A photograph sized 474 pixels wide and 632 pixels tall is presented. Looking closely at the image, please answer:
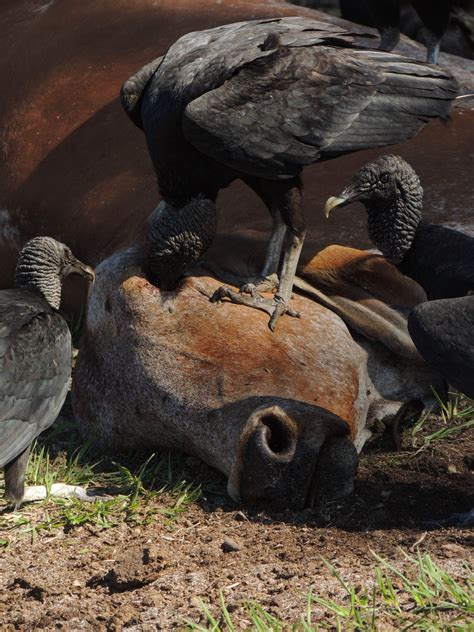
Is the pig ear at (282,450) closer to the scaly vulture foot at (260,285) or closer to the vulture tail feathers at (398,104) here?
the scaly vulture foot at (260,285)

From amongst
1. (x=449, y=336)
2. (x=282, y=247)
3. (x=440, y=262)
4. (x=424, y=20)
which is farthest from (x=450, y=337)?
(x=424, y=20)

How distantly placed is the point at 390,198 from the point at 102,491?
1.65 metres

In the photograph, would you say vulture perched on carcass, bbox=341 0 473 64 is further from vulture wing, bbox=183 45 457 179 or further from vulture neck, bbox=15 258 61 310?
vulture neck, bbox=15 258 61 310

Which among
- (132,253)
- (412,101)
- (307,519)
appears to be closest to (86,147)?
(132,253)

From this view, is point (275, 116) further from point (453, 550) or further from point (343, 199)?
point (453, 550)

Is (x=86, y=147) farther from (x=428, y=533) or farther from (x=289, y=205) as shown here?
(x=428, y=533)

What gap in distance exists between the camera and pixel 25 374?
14.0 ft

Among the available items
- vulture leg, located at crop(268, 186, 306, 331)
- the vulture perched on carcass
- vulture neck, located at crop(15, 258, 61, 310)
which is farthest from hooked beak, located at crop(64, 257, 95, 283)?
the vulture perched on carcass

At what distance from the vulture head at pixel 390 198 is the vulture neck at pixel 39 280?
3.94 ft

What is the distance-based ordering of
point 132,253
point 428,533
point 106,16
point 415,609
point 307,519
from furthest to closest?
point 106,16, point 132,253, point 307,519, point 428,533, point 415,609

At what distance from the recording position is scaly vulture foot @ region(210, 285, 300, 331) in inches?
181

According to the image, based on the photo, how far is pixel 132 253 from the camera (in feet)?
15.8

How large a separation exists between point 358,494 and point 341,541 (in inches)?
17.5

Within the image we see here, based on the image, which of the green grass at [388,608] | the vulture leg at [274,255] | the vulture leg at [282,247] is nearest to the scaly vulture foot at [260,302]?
the vulture leg at [282,247]
